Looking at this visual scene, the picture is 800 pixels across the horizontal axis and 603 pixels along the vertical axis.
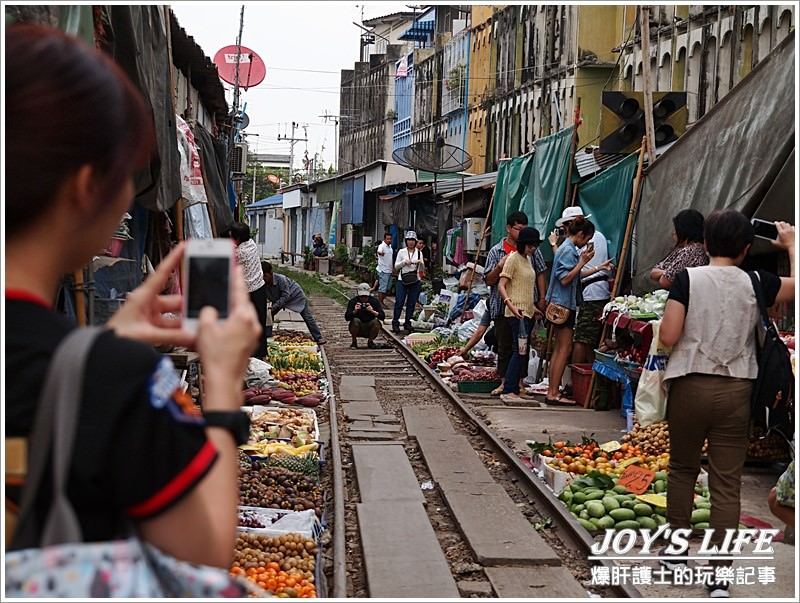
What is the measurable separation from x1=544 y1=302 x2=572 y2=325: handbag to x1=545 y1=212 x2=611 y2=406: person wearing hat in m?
0.03

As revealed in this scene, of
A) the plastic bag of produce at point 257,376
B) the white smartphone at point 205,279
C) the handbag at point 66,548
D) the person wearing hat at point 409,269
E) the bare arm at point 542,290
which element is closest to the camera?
the handbag at point 66,548

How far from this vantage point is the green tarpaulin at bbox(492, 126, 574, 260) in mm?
15141

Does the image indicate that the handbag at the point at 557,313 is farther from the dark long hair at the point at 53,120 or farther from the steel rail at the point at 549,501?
the dark long hair at the point at 53,120

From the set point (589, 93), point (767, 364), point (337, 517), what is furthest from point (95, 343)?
point (589, 93)

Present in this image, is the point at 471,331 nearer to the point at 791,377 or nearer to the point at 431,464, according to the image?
the point at 431,464

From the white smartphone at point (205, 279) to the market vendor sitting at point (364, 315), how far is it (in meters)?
16.4

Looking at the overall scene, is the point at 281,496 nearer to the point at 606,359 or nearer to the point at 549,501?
the point at 549,501

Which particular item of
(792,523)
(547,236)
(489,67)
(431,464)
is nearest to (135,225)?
(431,464)

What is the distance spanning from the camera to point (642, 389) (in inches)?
251

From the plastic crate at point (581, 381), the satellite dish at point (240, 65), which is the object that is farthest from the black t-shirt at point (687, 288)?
the satellite dish at point (240, 65)

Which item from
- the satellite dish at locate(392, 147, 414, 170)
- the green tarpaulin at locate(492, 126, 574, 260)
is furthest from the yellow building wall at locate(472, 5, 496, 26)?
the green tarpaulin at locate(492, 126, 574, 260)

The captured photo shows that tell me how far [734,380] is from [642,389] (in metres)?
0.92

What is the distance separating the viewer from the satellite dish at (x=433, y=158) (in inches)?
884

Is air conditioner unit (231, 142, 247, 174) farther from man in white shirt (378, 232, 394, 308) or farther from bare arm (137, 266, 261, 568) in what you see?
bare arm (137, 266, 261, 568)
